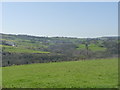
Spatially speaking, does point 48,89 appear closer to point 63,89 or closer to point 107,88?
point 63,89

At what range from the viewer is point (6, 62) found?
37.1 meters

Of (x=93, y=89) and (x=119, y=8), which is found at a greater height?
(x=119, y=8)

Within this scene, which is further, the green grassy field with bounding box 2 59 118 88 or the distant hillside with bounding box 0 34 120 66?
the distant hillside with bounding box 0 34 120 66

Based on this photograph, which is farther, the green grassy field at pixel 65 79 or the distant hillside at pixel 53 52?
the distant hillside at pixel 53 52

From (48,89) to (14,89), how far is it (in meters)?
1.88

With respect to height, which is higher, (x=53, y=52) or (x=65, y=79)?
(x=65, y=79)

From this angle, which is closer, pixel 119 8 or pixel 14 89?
pixel 14 89

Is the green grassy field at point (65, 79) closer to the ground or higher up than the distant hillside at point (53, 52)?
higher up

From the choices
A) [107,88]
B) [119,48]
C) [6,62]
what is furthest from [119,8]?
[119,48]

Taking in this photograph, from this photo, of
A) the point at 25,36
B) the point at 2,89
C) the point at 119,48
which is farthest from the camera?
the point at 25,36

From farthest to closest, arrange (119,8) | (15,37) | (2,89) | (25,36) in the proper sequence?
1. (25,36)
2. (15,37)
3. (119,8)
4. (2,89)

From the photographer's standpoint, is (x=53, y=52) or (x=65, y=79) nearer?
(x=65, y=79)

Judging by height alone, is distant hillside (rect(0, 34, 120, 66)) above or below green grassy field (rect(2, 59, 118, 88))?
below

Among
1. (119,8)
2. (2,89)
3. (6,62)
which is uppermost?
(119,8)
